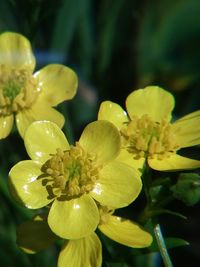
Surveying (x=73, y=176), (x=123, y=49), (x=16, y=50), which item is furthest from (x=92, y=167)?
(x=123, y=49)

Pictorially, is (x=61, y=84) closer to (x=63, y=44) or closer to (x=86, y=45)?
(x=63, y=44)

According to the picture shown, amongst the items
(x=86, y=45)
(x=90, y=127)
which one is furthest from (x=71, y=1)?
(x=90, y=127)

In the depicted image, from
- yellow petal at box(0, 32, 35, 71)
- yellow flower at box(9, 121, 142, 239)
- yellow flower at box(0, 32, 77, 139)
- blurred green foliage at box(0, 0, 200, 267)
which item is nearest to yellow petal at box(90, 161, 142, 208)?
yellow flower at box(9, 121, 142, 239)

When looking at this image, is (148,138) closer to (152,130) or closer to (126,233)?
(152,130)

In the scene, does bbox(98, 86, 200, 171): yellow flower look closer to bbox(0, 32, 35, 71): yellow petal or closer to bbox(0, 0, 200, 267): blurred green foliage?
bbox(0, 32, 35, 71): yellow petal

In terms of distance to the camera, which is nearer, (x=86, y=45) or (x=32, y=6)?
(x=32, y=6)

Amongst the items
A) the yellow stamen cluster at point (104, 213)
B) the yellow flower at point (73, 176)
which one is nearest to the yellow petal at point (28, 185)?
the yellow flower at point (73, 176)
